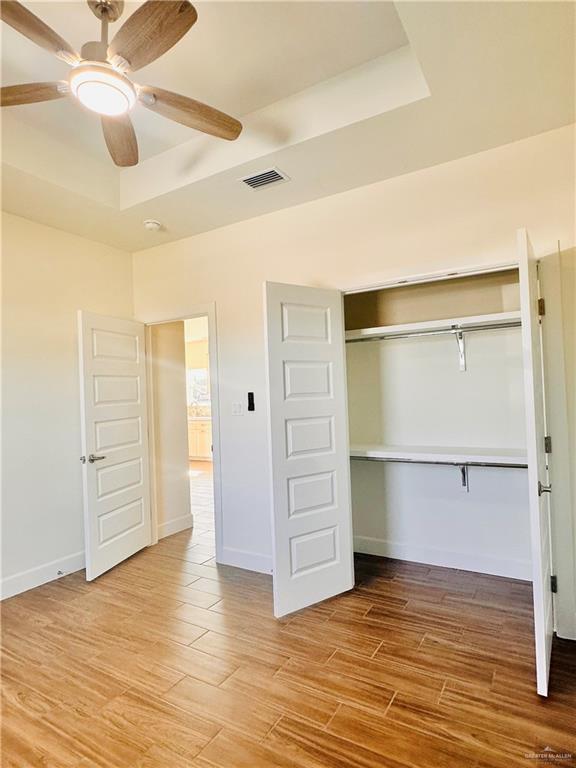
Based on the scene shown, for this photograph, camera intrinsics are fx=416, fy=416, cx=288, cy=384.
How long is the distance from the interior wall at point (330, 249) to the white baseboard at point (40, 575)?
1.30 metres

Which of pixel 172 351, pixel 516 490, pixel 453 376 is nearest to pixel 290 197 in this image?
pixel 453 376

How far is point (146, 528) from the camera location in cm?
401

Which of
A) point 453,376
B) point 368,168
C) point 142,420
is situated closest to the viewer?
point 368,168

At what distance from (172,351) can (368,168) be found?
2758mm

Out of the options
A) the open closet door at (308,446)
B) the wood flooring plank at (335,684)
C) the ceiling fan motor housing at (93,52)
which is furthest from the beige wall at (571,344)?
the ceiling fan motor housing at (93,52)

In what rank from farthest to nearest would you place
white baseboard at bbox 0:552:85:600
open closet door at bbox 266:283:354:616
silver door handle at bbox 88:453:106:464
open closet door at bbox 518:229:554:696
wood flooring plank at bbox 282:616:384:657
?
silver door handle at bbox 88:453:106:464
white baseboard at bbox 0:552:85:600
open closet door at bbox 266:283:354:616
wood flooring plank at bbox 282:616:384:657
open closet door at bbox 518:229:554:696

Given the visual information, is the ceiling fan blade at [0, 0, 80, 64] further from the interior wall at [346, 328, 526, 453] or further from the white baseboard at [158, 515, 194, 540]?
the white baseboard at [158, 515, 194, 540]

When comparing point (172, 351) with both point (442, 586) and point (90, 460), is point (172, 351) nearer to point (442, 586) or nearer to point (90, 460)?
point (90, 460)

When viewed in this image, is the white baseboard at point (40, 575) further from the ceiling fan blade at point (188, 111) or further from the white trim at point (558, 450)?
the white trim at point (558, 450)

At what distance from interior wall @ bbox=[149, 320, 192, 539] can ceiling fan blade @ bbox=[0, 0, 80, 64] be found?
→ 9.03ft

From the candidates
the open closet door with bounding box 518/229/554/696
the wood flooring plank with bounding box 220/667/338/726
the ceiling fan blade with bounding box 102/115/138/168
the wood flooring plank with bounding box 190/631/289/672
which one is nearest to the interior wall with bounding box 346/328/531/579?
the open closet door with bounding box 518/229/554/696

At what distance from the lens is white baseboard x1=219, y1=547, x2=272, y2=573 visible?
342 centimetres

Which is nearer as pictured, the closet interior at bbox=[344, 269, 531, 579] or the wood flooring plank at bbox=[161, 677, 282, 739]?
the wood flooring plank at bbox=[161, 677, 282, 739]

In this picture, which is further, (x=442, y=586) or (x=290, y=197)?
(x=290, y=197)
